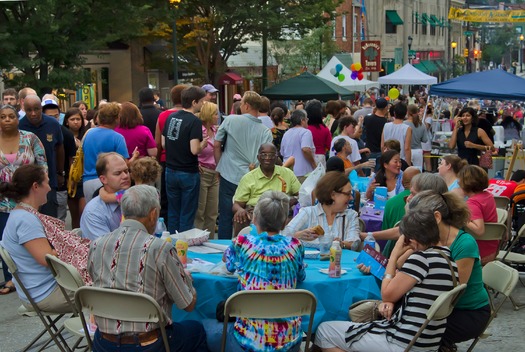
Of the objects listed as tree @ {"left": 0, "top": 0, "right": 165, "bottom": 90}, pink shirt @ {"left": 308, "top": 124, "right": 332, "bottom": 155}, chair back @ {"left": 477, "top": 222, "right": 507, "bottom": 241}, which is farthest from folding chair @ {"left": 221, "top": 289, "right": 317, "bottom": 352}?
tree @ {"left": 0, "top": 0, "right": 165, "bottom": 90}

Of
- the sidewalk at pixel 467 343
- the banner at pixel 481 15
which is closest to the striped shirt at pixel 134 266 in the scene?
the sidewalk at pixel 467 343

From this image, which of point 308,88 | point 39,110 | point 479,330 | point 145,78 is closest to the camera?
point 479,330

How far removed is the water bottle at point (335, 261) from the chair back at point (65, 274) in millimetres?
1610

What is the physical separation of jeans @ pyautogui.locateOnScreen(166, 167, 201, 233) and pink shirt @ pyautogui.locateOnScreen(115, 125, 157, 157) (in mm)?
396

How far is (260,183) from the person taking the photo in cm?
875

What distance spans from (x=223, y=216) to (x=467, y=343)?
372cm

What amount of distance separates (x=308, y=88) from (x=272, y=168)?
1348 centimetres

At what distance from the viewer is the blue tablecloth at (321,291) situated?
18.6ft

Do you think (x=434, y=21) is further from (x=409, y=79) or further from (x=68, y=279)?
(x=68, y=279)

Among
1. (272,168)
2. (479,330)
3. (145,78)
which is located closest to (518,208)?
(272,168)

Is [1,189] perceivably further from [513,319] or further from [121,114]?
[513,319]

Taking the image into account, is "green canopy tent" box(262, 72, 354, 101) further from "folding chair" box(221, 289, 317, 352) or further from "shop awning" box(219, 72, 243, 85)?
"folding chair" box(221, 289, 317, 352)

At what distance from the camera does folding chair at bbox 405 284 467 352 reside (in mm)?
5000

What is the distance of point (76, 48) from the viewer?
20453mm
